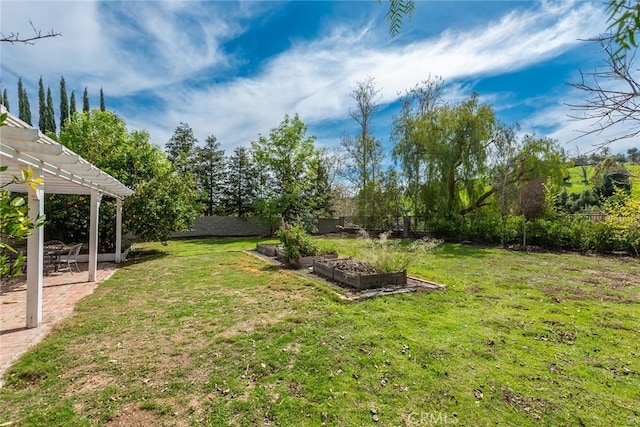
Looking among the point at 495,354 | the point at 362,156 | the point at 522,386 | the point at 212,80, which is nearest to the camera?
the point at 522,386

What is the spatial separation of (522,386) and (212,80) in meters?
11.7

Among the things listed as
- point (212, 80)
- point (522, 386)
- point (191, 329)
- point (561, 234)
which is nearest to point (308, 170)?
point (212, 80)

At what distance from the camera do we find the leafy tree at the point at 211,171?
22.7 m

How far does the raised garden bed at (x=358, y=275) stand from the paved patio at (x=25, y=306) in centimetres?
467

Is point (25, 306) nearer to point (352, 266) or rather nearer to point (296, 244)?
point (296, 244)

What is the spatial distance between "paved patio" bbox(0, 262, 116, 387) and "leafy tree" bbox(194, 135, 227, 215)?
14.6 meters

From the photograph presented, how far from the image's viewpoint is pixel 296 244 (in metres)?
8.91

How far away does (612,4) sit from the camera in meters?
0.76

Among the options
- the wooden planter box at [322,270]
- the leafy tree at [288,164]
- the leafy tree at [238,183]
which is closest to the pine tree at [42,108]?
the leafy tree at [238,183]

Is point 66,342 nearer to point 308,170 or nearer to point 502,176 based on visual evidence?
point 502,176

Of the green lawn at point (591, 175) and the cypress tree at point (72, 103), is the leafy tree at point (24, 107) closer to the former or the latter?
the cypress tree at point (72, 103)

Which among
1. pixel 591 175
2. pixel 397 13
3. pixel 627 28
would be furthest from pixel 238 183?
pixel 627 28

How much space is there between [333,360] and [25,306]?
17.8ft

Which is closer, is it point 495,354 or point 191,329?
point 495,354
